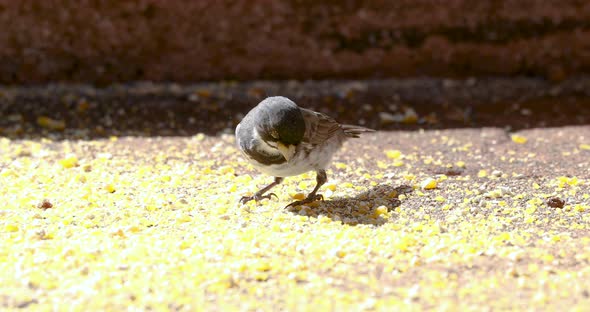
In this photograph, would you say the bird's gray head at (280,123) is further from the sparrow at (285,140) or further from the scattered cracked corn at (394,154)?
the scattered cracked corn at (394,154)

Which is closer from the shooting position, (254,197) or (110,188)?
(254,197)

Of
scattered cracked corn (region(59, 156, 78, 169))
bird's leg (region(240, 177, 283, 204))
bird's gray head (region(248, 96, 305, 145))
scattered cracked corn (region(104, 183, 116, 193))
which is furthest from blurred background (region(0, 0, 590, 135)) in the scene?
bird's gray head (region(248, 96, 305, 145))

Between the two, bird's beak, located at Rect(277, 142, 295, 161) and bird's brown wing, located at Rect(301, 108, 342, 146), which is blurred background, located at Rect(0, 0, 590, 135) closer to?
bird's brown wing, located at Rect(301, 108, 342, 146)

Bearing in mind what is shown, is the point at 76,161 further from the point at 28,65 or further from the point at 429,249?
the point at 429,249

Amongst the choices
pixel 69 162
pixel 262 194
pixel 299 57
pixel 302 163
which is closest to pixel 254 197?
pixel 262 194

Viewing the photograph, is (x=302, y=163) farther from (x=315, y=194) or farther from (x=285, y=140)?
(x=315, y=194)

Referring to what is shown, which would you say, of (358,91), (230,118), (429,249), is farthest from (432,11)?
(429,249)

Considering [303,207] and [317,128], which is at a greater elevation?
[317,128]
